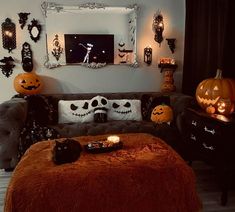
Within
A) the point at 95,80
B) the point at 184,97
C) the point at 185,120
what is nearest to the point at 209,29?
the point at 184,97

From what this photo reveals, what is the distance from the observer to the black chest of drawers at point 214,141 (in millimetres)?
2678

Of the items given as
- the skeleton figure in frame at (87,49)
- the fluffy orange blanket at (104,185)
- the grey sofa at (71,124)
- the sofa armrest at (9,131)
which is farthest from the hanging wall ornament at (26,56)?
the fluffy orange blanket at (104,185)

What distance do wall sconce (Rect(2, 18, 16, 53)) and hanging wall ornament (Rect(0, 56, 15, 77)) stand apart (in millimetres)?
123

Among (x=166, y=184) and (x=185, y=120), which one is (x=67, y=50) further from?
(x=166, y=184)

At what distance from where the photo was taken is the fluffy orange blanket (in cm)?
181

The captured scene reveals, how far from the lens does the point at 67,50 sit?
13.8 feet

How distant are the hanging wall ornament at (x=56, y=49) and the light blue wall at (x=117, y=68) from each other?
5.6 inches

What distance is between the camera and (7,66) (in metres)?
4.09

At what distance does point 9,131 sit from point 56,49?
1.45 metres

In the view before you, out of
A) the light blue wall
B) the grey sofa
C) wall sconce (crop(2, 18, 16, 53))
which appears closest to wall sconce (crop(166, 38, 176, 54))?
the light blue wall

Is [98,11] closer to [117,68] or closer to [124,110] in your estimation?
[117,68]

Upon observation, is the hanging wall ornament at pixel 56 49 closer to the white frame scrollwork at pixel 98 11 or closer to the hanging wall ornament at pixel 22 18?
the white frame scrollwork at pixel 98 11

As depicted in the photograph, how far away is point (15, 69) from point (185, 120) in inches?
93.2

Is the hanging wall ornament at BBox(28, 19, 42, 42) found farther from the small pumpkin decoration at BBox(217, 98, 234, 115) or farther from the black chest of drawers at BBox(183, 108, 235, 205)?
the small pumpkin decoration at BBox(217, 98, 234, 115)
